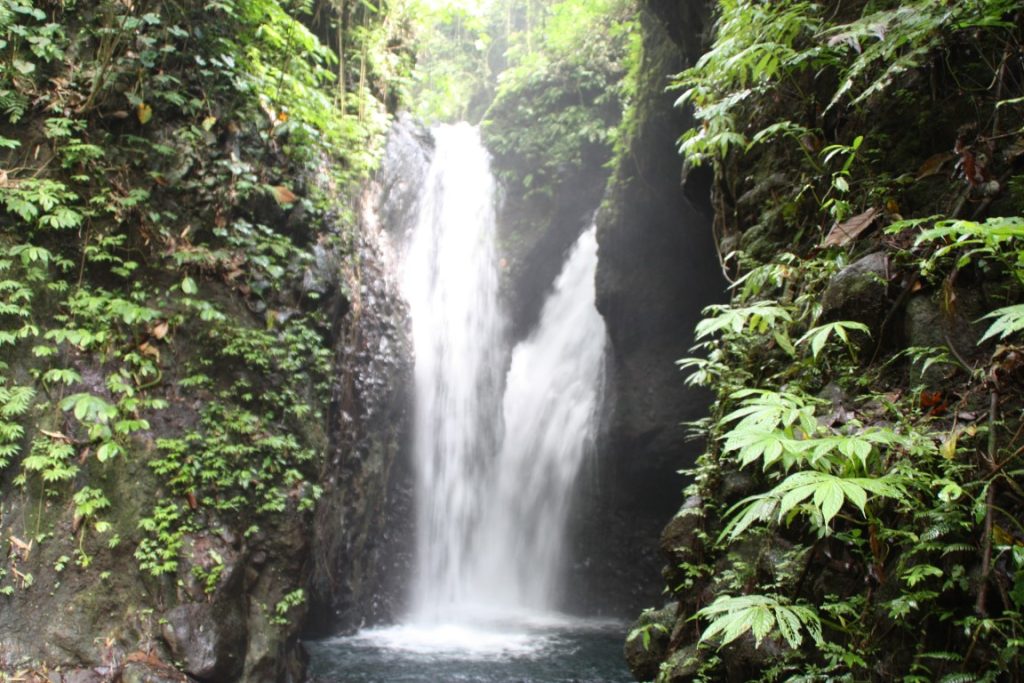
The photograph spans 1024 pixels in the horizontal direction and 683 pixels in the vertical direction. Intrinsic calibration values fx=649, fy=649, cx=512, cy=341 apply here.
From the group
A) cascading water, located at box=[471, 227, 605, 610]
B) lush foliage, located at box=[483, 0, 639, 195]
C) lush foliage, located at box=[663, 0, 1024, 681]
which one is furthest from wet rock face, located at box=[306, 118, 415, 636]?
lush foliage, located at box=[663, 0, 1024, 681]

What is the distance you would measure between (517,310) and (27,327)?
9524mm

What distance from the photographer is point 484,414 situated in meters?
11.9

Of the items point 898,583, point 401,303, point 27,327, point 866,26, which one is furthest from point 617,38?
point 898,583

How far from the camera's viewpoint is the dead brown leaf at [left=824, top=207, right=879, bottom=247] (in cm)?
347

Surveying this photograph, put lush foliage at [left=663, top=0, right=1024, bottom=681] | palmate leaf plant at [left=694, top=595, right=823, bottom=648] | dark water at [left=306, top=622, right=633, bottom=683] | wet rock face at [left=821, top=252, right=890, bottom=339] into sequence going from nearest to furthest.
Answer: palmate leaf plant at [left=694, top=595, right=823, bottom=648], lush foliage at [left=663, top=0, right=1024, bottom=681], wet rock face at [left=821, top=252, right=890, bottom=339], dark water at [left=306, top=622, right=633, bottom=683]

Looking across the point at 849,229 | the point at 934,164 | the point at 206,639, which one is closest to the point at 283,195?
the point at 206,639

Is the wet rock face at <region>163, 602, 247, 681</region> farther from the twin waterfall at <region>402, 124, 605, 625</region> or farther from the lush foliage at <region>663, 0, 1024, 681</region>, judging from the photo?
the twin waterfall at <region>402, 124, 605, 625</region>

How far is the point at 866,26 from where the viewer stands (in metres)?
3.62

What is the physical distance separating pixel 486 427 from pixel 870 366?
923 centimetres

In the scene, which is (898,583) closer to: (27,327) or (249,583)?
(249,583)

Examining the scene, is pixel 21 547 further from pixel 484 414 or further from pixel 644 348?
pixel 644 348

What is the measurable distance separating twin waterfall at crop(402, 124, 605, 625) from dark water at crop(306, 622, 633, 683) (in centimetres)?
119

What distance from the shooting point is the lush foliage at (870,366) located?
211 cm

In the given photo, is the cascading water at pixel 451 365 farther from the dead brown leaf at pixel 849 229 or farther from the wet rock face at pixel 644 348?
the dead brown leaf at pixel 849 229
